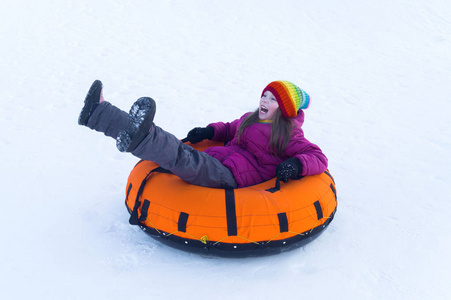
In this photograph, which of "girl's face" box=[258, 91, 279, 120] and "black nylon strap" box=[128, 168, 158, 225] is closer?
"black nylon strap" box=[128, 168, 158, 225]

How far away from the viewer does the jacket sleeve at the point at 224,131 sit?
3672 mm

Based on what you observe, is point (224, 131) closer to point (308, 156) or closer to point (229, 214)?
point (308, 156)

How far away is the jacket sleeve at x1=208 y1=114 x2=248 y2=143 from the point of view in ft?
12.0

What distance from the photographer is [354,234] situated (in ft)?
10.4

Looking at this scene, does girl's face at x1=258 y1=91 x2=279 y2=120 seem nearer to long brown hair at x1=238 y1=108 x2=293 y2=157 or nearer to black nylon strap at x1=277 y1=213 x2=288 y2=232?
long brown hair at x1=238 y1=108 x2=293 y2=157

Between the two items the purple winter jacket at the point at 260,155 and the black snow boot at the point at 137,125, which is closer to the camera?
the black snow boot at the point at 137,125

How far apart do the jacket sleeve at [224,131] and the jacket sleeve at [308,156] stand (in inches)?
25.5

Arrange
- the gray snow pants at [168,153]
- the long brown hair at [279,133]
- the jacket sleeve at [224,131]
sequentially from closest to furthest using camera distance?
the gray snow pants at [168,153] < the long brown hair at [279,133] < the jacket sleeve at [224,131]

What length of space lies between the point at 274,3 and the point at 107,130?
7.73m

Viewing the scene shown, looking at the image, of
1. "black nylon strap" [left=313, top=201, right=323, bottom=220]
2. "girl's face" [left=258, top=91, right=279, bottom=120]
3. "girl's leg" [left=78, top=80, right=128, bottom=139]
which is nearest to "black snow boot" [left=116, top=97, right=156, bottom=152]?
"girl's leg" [left=78, top=80, right=128, bottom=139]

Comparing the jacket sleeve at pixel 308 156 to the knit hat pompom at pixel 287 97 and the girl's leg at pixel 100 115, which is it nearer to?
the knit hat pompom at pixel 287 97

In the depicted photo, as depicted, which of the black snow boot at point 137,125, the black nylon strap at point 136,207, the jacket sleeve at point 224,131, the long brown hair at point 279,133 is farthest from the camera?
the jacket sleeve at point 224,131

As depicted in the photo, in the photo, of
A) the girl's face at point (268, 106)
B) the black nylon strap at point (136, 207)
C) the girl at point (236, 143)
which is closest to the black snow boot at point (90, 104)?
the girl at point (236, 143)

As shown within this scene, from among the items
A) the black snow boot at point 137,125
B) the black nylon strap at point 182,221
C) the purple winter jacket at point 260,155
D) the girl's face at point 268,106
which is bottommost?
the black nylon strap at point 182,221
